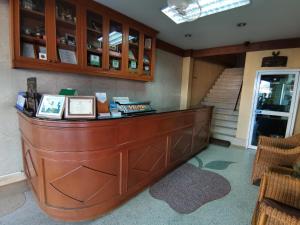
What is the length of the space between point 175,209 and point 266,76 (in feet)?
11.9

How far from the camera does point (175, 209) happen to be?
6.25 ft

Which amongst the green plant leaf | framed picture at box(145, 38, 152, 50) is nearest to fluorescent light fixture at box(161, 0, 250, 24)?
framed picture at box(145, 38, 152, 50)

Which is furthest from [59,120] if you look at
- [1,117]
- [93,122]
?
[1,117]

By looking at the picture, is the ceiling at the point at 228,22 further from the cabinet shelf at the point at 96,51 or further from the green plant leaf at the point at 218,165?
the green plant leaf at the point at 218,165

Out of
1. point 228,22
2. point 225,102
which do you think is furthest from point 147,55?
point 225,102

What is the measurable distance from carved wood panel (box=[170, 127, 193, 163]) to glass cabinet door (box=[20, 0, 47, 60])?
2.08 meters

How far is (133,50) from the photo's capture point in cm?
303

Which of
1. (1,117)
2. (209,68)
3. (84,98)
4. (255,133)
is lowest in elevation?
(255,133)

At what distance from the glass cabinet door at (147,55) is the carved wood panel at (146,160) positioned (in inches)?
59.5

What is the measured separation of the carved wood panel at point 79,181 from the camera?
1.51 metres

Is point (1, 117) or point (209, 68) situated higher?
point (209, 68)

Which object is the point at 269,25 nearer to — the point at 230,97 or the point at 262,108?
the point at 262,108

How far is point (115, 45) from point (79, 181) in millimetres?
2045

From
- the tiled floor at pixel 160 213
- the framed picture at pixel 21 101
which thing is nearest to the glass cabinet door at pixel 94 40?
the framed picture at pixel 21 101
